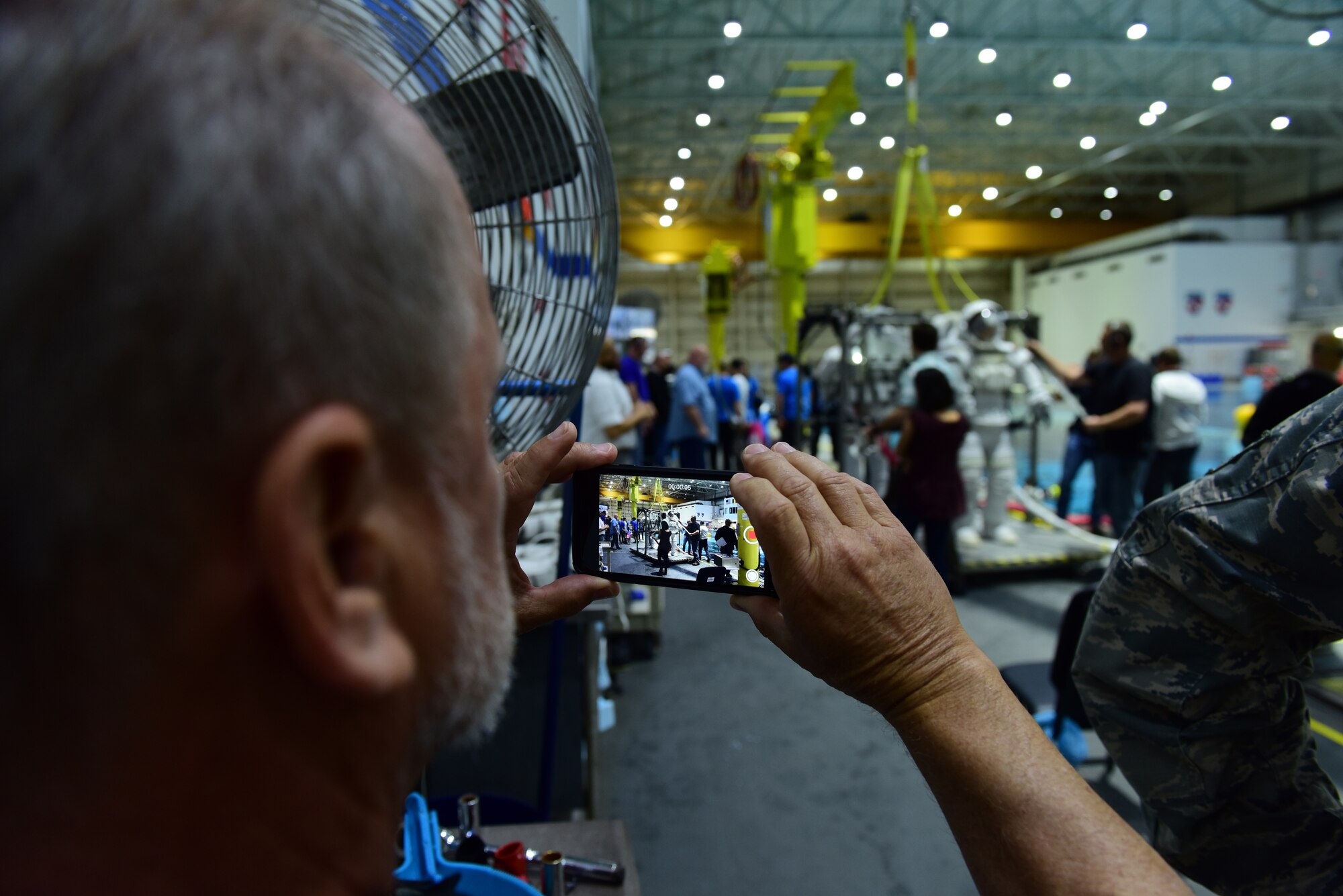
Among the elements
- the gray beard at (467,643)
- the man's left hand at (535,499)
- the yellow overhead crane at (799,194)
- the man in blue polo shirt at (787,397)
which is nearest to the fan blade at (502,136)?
the man's left hand at (535,499)

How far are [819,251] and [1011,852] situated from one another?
16064 millimetres

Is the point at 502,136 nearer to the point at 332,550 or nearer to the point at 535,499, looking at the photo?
the point at 535,499

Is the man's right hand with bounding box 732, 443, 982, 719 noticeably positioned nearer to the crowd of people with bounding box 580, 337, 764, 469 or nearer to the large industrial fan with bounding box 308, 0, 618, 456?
the large industrial fan with bounding box 308, 0, 618, 456

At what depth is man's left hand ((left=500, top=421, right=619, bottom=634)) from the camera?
2.40 ft

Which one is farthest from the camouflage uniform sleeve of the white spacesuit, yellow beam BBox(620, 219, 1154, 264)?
yellow beam BBox(620, 219, 1154, 264)

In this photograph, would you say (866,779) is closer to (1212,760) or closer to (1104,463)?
(1212,760)

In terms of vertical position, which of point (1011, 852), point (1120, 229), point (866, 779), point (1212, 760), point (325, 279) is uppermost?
point (1120, 229)

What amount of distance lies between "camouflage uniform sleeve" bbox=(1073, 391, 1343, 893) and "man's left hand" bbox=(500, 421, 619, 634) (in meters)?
0.66

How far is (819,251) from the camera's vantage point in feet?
51.4

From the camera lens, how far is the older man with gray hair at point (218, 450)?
27 cm

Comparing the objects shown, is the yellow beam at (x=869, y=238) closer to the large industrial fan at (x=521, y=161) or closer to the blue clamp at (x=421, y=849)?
the large industrial fan at (x=521, y=161)

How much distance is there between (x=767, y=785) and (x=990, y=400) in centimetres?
296

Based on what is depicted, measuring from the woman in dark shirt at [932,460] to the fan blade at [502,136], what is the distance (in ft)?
8.93

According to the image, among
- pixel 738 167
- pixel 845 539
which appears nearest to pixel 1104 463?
pixel 845 539
